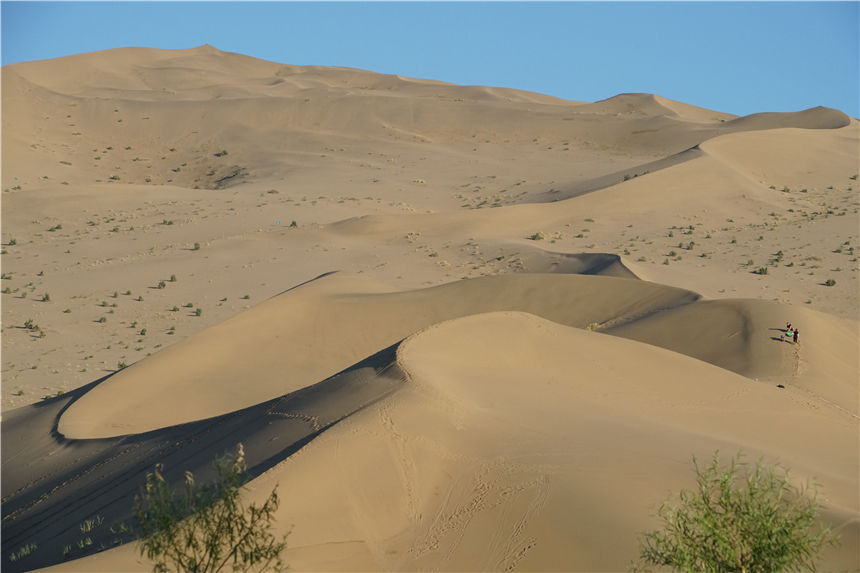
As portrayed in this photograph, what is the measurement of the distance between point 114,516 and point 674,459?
6910mm

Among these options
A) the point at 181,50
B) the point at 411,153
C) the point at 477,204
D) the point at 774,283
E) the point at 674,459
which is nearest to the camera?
the point at 674,459

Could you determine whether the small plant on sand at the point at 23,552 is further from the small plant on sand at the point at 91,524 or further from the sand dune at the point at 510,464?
the sand dune at the point at 510,464

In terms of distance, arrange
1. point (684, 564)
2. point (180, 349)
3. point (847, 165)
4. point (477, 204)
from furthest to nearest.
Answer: point (847, 165) → point (477, 204) → point (180, 349) → point (684, 564)

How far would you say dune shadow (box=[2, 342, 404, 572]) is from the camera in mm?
11500

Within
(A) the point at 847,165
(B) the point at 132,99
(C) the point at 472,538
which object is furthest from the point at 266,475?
(B) the point at 132,99

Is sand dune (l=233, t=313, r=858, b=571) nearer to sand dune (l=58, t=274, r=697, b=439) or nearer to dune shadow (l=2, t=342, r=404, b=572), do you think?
dune shadow (l=2, t=342, r=404, b=572)

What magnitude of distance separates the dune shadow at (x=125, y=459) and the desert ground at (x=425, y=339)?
0.06 meters

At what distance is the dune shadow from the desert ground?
61mm

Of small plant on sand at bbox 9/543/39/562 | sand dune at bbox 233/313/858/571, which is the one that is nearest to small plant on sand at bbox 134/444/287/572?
sand dune at bbox 233/313/858/571

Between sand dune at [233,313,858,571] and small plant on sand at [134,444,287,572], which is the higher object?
small plant on sand at [134,444,287,572]

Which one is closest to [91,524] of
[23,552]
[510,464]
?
[23,552]

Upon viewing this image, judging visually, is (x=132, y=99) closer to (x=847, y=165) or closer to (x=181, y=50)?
(x=181, y=50)

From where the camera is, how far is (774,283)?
30188mm

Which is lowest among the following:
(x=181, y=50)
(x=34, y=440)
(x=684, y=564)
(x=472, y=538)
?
(x=34, y=440)
